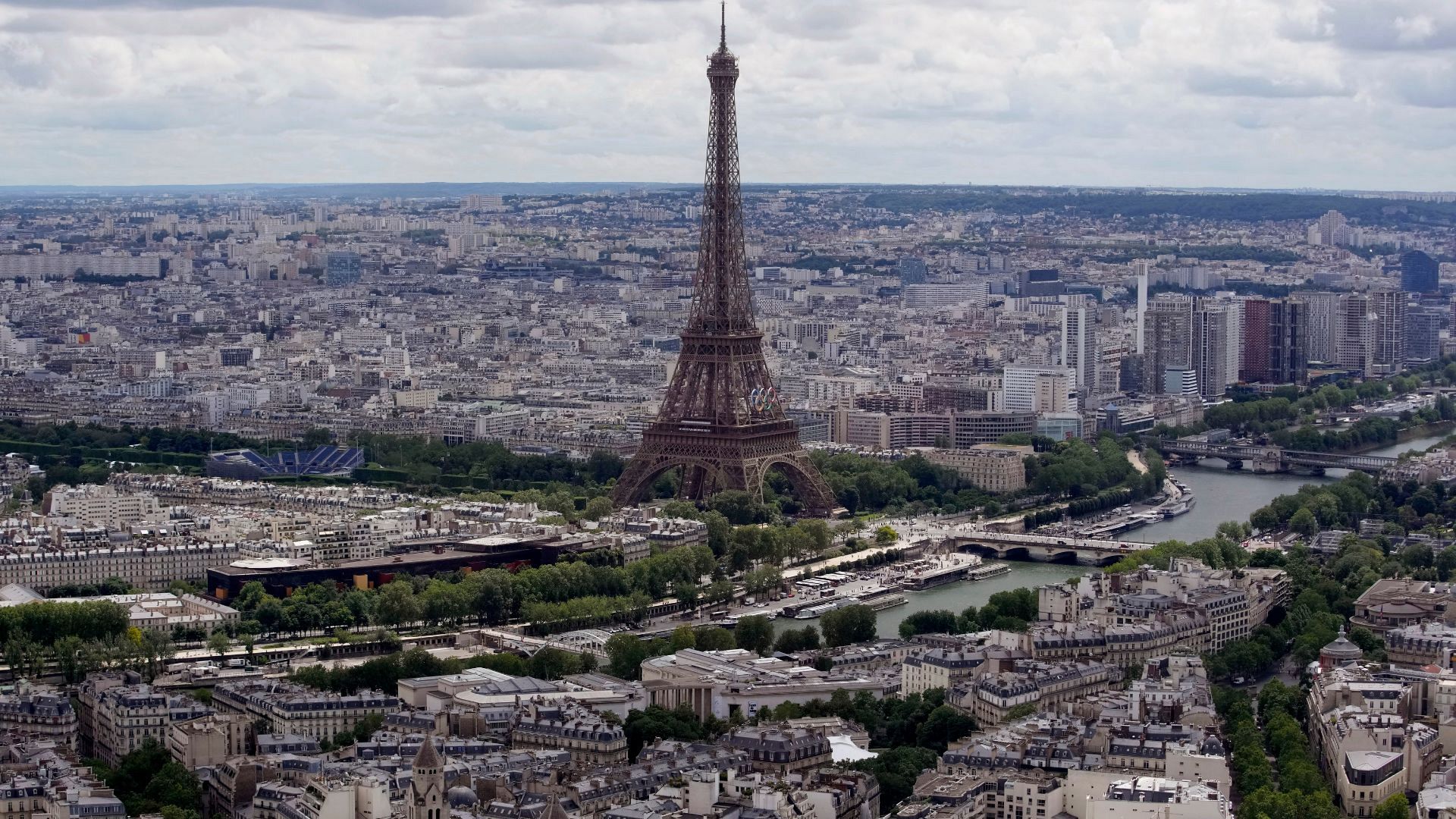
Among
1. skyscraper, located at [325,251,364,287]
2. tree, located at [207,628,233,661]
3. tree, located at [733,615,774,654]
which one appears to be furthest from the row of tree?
skyscraper, located at [325,251,364,287]

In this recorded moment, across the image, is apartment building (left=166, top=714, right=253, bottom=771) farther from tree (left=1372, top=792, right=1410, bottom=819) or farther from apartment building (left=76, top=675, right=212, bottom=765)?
tree (left=1372, top=792, right=1410, bottom=819)

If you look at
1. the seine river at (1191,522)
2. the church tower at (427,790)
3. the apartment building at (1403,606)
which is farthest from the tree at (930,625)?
the church tower at (427,790)

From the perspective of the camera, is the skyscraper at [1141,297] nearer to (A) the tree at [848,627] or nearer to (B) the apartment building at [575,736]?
(A) the tree at [848,627]

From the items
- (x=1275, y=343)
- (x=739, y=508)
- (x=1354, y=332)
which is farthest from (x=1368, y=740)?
(x=1354, y=332)

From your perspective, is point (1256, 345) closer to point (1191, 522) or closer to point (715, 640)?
point (1191, 522)

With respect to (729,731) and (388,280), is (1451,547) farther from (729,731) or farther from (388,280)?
(388,280)

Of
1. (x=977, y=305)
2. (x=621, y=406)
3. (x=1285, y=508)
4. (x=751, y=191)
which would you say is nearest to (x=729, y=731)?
(x=1285, y=508)

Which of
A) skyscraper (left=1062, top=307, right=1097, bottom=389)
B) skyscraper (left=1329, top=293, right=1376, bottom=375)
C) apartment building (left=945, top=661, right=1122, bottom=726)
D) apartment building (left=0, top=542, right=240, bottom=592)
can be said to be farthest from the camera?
skyscraper (left=1329, top=293, right=1376, bottom=375)
